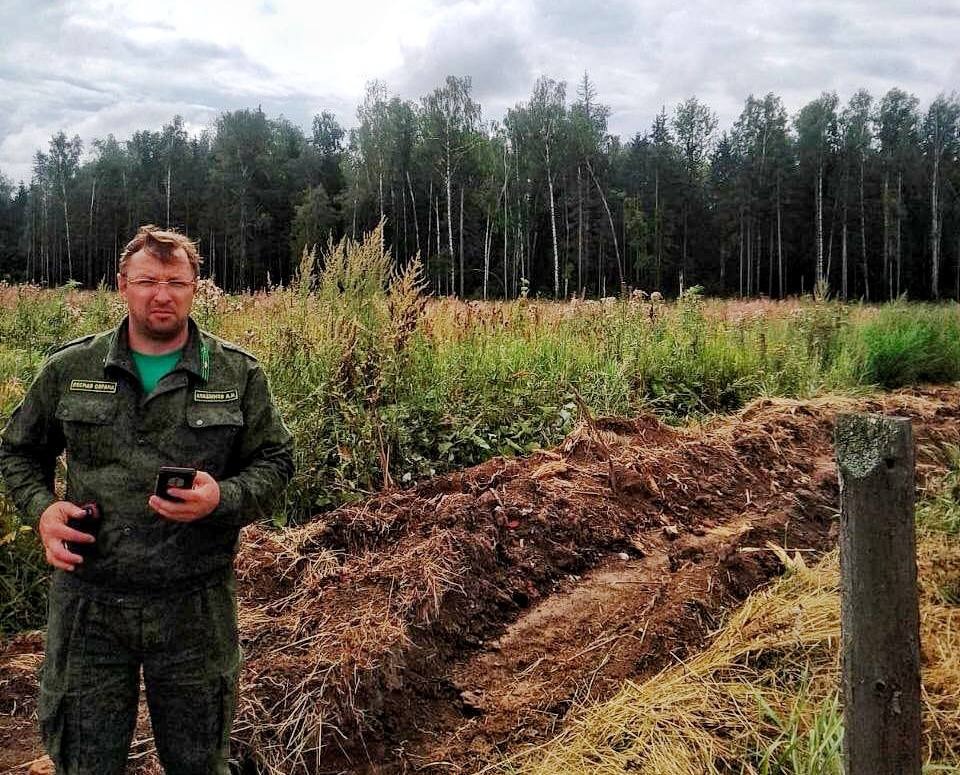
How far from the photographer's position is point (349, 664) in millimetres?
2723

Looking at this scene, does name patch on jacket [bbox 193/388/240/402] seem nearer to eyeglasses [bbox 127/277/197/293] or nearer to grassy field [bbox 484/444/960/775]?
eyeglasses [bbox 127/277/197/293]

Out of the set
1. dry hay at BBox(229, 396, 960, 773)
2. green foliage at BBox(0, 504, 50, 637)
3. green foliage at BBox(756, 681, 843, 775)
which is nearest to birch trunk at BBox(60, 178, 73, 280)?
green foliage at BBox(0, 504, 50, 637)

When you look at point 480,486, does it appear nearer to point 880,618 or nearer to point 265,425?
point 265,425

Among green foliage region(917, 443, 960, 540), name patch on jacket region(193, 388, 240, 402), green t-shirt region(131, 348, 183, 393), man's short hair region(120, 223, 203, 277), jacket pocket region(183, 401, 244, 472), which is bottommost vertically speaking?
green foliage region(917, 443, 960, 540)

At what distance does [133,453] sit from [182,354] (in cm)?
27

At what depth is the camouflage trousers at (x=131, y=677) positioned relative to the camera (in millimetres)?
1700

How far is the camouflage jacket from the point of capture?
1695mm

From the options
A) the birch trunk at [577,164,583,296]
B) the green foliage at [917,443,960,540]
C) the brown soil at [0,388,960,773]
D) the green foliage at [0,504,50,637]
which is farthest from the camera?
the birch trunk at [577,164,583,296]

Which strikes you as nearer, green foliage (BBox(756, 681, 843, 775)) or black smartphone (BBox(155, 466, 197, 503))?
black smartphone (BBox(155, 466, 197, 503))

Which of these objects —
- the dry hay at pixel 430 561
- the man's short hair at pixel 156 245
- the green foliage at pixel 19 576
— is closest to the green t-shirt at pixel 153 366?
the man's short hair at pixel 156 245

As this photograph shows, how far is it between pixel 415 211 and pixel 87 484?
1430 inches

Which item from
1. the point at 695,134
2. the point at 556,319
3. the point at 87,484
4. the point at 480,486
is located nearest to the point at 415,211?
the point at 695,134

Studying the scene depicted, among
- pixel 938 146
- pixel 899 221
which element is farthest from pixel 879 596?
pixel 938 146

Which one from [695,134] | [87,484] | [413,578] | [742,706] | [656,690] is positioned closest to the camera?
[87,484]
